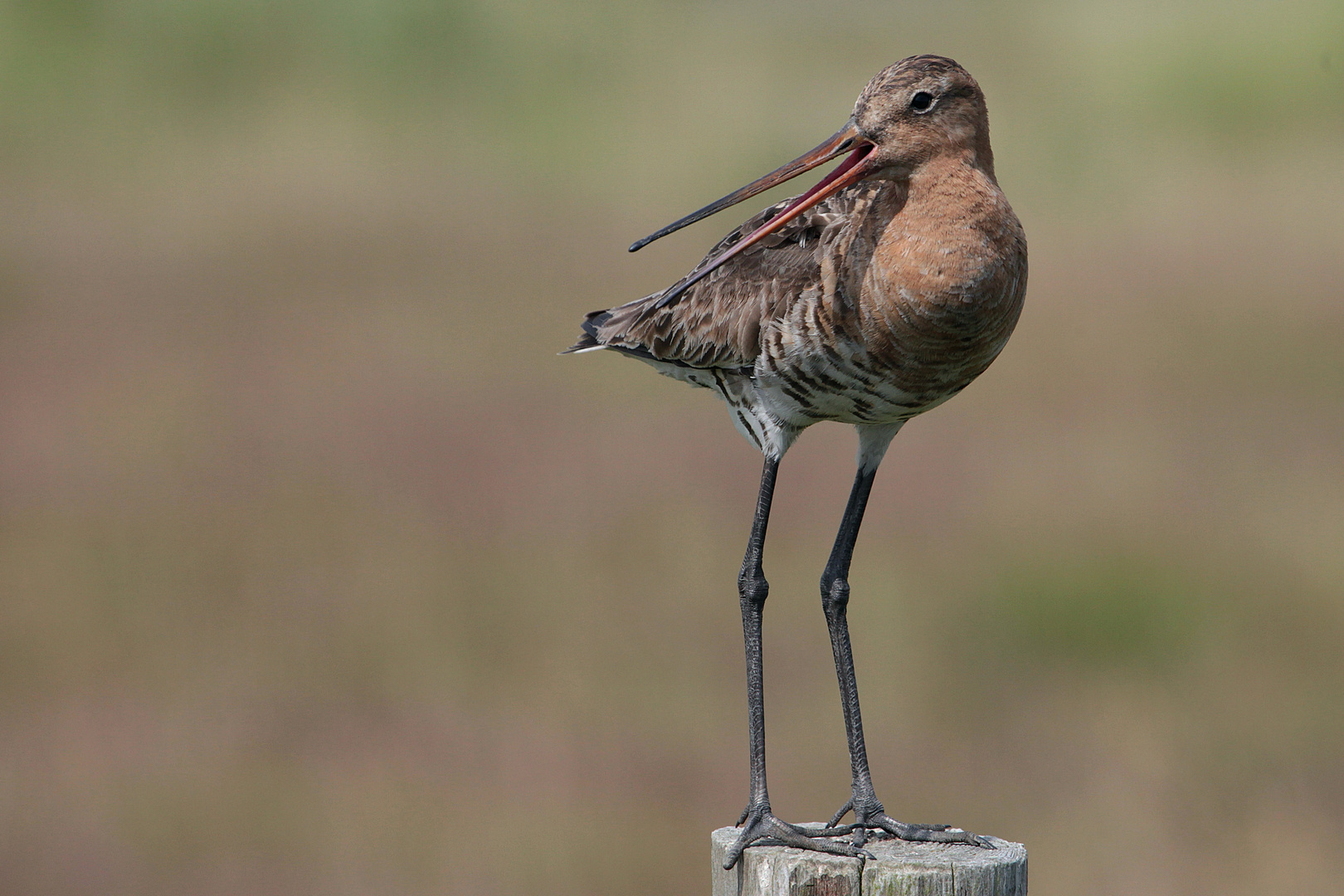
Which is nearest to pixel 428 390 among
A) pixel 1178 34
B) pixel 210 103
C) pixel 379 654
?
pixel 379 654

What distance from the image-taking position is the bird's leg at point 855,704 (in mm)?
5008

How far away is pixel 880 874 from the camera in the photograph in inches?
171

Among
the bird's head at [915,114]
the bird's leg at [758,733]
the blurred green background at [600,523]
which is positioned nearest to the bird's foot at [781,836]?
the bird's leg at [758,733]

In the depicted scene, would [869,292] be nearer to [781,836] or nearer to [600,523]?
[781,836]

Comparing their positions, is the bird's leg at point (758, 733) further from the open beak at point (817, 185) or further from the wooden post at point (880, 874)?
the open beak at point (817, 185)

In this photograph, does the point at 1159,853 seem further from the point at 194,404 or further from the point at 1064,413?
the point at 194,404

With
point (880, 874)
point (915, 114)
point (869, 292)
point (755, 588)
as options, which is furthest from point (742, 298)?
point (880, 874)

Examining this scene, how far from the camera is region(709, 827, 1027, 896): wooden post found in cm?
429

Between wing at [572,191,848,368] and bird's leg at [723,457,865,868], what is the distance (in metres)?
0.49

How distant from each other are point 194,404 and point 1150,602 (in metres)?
9.37

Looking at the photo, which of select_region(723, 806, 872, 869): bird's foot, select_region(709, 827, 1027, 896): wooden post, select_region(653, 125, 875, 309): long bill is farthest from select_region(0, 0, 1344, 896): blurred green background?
select_region(653, 125, 875, 309): long bill

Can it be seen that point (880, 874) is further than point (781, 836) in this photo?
No

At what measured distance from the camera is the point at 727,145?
20.9 meters

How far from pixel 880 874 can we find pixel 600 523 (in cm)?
826
